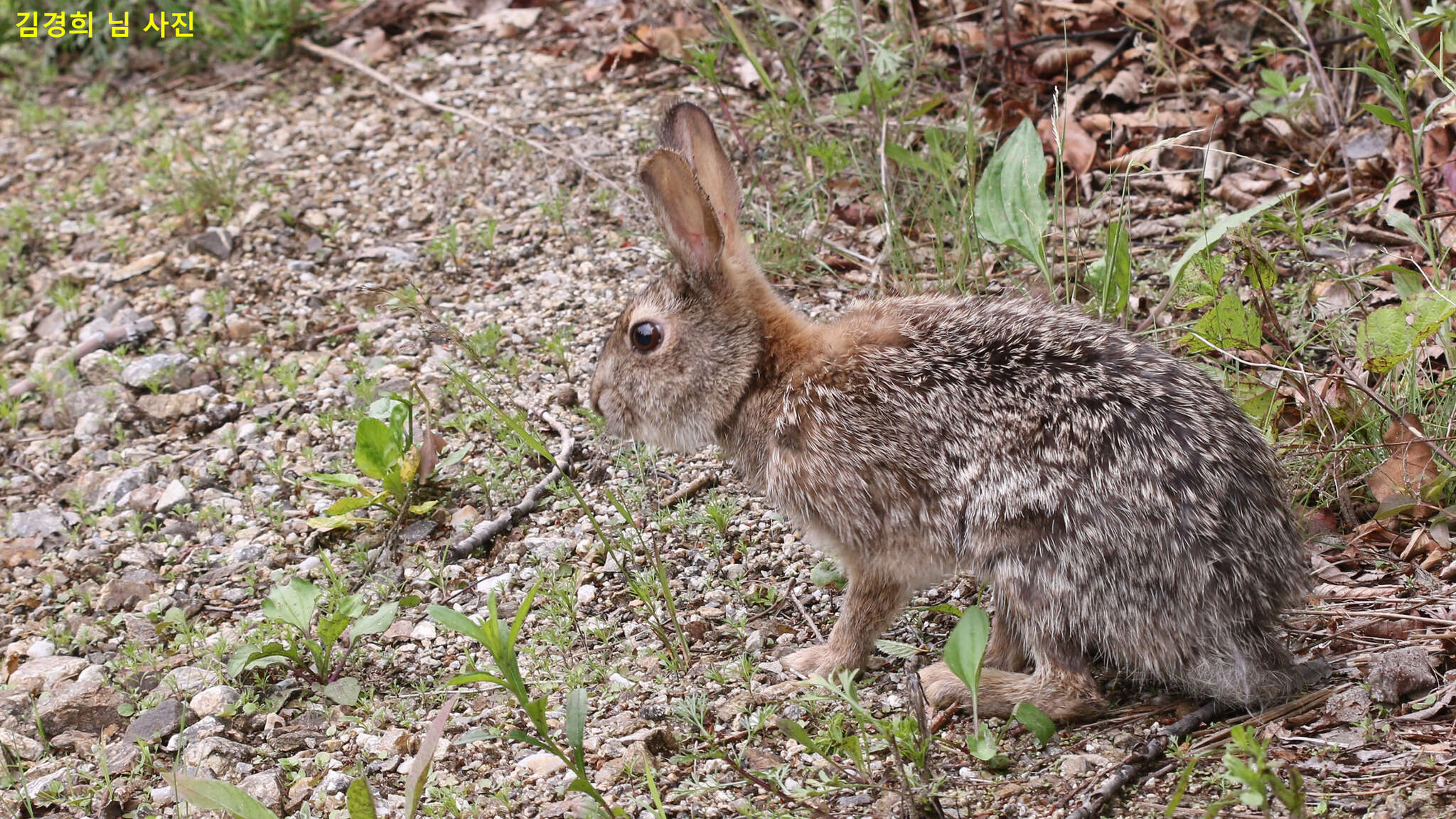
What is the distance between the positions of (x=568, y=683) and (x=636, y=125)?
4135 mm

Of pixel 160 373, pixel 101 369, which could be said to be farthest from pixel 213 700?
pixel 101 369

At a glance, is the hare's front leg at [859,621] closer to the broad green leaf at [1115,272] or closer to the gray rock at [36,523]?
the broad green leaf at [1115,272]

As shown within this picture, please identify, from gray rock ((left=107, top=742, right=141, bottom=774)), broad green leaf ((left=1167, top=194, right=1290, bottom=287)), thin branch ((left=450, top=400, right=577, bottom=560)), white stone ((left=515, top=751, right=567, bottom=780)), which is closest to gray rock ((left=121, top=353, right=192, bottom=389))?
thin branch ((left=450, top=400, right=577, bottom=560))

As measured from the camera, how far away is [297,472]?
18.2ft

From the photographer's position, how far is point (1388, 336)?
4.35 meters

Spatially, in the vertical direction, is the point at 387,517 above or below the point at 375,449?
below

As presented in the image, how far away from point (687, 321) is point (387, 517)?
1.49 metres

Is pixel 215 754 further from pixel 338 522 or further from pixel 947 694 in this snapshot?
pixel 947 694

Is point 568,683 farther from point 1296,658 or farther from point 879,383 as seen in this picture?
point 1296,658

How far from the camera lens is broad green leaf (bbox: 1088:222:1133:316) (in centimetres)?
477

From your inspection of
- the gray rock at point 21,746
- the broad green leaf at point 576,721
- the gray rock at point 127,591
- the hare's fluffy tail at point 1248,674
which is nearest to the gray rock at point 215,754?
the gray rock at point 21,746

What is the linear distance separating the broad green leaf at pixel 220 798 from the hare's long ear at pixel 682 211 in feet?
7.16

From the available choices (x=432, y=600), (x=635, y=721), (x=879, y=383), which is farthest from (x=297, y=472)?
(x=879, y=383)

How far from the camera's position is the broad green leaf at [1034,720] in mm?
3639
